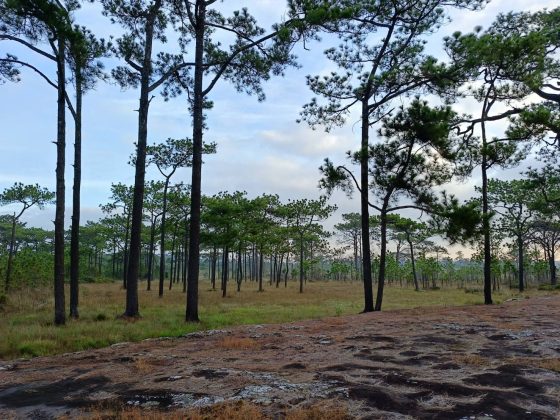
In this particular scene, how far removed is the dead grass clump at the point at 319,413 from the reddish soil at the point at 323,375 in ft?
0.36

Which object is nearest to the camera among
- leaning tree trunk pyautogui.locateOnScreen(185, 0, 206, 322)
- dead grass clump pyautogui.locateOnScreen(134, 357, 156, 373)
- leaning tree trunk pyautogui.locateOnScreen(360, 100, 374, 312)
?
dead grass clump pyautogui.locateOnScreen(134, 357, 156, 373)

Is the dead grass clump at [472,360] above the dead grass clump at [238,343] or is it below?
above

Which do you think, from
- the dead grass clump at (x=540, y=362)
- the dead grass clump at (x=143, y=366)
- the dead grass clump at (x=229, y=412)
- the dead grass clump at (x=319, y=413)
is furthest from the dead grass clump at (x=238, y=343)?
the dead grass clump at (x=540, y=362)

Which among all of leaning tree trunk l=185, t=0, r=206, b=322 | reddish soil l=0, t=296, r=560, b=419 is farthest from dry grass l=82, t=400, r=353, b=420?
leaning tree trunk l=185, t=0, r=206, b=322

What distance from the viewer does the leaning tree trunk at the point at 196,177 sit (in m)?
13.0

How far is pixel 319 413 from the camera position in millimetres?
3516

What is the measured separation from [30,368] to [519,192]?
3695 centimetres

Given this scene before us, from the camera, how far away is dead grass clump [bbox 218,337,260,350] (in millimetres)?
7523

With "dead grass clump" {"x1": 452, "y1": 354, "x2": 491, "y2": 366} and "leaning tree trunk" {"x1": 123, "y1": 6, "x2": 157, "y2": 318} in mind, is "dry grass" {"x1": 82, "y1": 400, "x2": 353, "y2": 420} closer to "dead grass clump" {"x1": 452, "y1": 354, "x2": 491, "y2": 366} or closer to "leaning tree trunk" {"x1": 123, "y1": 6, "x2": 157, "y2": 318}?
"dead grass clump" {"x1": 452, "y1": 354, "x2": 491, "y2": 366}

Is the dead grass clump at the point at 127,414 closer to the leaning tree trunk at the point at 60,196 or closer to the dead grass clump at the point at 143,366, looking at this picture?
the dead grass clump at the point at 143,366

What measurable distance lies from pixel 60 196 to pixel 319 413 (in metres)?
11.4

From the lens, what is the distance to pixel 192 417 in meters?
3.53

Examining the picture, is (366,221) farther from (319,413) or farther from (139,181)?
(319,413)

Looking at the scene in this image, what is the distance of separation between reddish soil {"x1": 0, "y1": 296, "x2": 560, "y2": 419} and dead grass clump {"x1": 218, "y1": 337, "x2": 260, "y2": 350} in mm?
21
